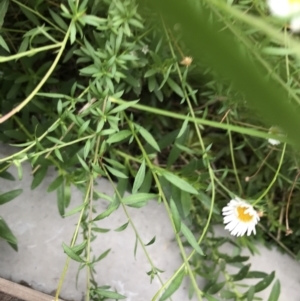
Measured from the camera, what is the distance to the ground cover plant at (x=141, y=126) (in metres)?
0.50

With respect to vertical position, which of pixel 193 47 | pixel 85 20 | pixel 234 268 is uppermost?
pixel 193 47

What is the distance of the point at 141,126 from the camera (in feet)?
2.01

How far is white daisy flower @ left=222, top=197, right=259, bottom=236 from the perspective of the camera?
1.91 feet

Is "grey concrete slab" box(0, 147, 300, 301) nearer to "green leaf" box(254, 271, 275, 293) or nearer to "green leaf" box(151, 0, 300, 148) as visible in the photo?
"green leaf" box(254, 271, 275, 293)

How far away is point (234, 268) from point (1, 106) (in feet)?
1.56

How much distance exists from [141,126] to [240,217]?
188mm

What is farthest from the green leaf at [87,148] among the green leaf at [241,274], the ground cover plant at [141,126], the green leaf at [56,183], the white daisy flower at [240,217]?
the green leaf at [241,274]

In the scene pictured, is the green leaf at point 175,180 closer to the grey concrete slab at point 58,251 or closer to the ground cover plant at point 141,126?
the ground cover plant at point 141,126

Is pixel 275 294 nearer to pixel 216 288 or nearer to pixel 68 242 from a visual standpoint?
pixel 216 288

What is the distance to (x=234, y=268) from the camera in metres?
0.75

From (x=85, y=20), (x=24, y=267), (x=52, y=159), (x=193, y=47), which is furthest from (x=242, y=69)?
(x=24, y=267)

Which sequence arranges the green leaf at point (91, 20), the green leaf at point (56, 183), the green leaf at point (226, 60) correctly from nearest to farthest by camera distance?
the green leaf at point (226, 60)
the green leaf at point (91, 20)
the green leaf at point (56, 183)

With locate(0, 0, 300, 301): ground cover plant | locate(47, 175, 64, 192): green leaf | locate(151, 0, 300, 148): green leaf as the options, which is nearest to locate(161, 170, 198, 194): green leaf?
locate(0, 0, 300, 301): ground cover plant

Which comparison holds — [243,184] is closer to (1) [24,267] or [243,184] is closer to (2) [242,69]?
(1) [24,267]
